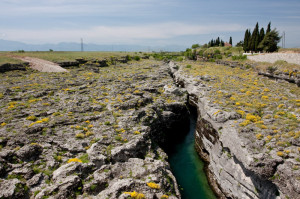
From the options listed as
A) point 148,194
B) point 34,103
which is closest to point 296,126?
point 148,194

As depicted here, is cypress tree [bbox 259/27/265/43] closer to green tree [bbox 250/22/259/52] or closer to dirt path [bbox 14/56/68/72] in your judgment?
green tree [bbox 250/22/259/52]

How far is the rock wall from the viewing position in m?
20.1

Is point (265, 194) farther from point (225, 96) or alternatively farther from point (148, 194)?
point (225, 96)

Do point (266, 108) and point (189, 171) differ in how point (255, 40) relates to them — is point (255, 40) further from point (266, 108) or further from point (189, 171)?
point (189, 171)

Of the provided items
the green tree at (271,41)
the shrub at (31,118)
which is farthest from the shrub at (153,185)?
the green tree at (271,41)

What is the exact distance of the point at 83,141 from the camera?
24.8 m

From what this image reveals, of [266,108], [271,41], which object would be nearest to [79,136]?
[266,108]

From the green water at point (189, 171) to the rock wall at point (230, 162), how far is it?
1.50 meters

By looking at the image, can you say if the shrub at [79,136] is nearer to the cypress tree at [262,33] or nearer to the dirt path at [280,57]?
the dirt path at [280,57]

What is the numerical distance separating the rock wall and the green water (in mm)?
1499

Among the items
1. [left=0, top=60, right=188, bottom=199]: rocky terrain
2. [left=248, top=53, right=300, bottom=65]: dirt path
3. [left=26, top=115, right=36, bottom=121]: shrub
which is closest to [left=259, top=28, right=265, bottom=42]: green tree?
[left=248, top=53, right=300, bottom=65]: dirt path

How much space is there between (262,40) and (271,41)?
6.36 m

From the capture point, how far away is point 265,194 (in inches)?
793

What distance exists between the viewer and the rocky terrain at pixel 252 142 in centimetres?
1961
